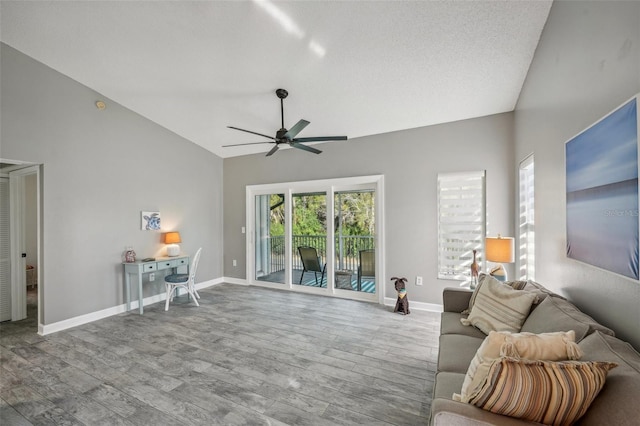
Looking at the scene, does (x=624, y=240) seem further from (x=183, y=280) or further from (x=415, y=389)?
(x=183, y=280)

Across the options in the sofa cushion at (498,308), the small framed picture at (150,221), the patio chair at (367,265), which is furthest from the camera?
the patio chair at (367,265)

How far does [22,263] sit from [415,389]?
17.6 ft

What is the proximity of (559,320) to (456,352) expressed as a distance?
0.63 metres

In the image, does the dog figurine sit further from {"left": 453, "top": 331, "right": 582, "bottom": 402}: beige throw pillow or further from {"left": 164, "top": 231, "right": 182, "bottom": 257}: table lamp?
{"left": 164, "top": 231, "right": 182, "bottom": 257}: table lamp

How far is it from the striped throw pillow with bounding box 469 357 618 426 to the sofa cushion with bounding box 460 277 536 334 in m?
1.01

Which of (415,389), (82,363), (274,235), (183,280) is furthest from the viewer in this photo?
(274,235)

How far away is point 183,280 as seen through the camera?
172 inches

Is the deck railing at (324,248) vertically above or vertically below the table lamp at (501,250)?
below

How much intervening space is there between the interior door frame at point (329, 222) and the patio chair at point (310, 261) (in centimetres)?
21

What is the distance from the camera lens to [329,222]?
4.92m

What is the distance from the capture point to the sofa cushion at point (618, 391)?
90 cm

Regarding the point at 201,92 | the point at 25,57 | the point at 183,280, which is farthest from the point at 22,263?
the point at 201,92

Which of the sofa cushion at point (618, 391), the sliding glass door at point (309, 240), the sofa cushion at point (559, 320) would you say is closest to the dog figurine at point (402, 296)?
the sliding glass door at point (309, 240)

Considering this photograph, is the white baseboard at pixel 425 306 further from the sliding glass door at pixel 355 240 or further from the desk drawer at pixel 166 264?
the desk drawer at pixel 166 264
